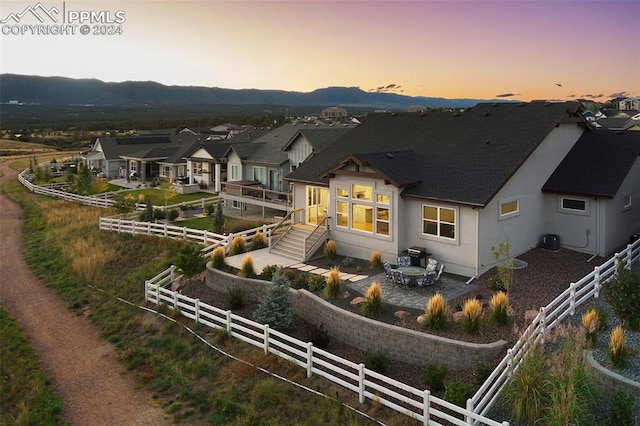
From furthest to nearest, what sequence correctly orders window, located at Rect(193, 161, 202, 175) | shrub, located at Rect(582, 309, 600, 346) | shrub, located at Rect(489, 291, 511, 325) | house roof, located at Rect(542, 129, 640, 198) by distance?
window, located at Rect(193, 161, 202, 175) < house roof, located at Rect(542, 129, 640, 198) < shrub, located at Rect(489, 291, 511, 325) < shrub, located at Rect(582, 309, 600, 346)

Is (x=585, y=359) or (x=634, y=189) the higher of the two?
(x=634, y=189)

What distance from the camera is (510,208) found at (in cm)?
1995

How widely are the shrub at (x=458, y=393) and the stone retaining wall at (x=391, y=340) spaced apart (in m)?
1.37

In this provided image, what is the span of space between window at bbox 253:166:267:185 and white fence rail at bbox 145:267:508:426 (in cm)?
1641

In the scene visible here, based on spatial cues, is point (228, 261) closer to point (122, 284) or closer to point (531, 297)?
point (122, 284)

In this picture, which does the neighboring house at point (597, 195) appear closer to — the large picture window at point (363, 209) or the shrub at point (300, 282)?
the large picture window at point (363, 209)

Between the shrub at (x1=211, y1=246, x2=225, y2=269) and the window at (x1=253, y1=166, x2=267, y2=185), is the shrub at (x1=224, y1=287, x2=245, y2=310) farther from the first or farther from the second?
the window at (x1=253, y1=166, x2=267, y2=185)

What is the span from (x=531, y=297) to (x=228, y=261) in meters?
12.0

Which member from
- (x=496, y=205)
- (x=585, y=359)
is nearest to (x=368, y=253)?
(x=496, y=205)

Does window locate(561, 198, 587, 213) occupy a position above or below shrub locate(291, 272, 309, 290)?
above

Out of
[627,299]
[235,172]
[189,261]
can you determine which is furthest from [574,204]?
[235,172]

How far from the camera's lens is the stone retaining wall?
1315cm

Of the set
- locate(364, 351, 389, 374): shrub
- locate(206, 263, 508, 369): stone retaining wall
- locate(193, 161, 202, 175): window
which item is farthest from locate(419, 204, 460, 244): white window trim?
locate(193, 161, 202, 175): window

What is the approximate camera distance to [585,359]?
1175cm
